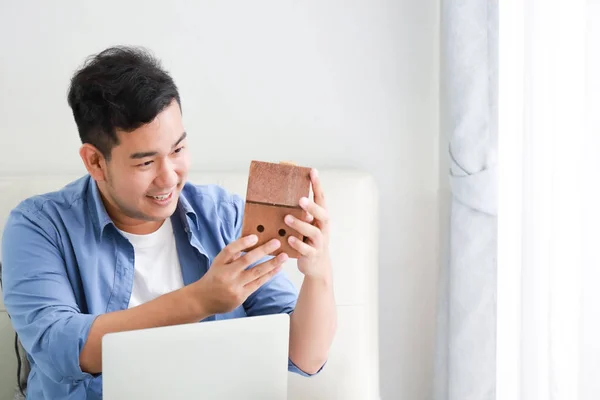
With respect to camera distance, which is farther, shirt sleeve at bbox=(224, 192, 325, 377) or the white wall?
the white wall

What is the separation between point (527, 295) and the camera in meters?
1.29

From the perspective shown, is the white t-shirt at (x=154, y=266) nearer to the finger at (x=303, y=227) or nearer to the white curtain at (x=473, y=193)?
the finger at (x=303, y=227)

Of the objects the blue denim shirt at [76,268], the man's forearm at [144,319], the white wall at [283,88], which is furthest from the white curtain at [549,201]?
the white wall at [283,88]

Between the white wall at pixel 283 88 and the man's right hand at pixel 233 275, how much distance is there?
0.88 meters

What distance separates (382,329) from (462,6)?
95cm

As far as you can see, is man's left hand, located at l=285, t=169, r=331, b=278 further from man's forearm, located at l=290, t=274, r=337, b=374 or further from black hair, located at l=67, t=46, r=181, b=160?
black hair, located at l=67, t=46, r=181, b=160

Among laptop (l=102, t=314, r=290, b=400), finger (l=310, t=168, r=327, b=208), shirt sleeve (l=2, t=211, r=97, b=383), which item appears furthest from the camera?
shirt sleeve (l=2, t=211, r=97, b=383)

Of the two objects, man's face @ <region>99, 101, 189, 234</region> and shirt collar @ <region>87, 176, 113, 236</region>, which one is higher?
man's face @ <region>99, 101, 189, 234</region>

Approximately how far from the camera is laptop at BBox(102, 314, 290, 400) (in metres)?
0.98

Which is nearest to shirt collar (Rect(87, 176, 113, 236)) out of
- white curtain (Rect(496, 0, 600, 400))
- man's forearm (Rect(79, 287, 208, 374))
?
man's forearm (Rect(79, 287, 208, 374))

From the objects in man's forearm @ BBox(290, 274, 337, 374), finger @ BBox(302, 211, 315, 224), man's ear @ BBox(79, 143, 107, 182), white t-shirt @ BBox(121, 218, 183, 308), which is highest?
man's ear @ BBox(79, 143, 107, 182)

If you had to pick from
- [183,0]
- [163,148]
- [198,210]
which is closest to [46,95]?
[183,0]

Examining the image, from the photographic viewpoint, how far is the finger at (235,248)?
1.12m

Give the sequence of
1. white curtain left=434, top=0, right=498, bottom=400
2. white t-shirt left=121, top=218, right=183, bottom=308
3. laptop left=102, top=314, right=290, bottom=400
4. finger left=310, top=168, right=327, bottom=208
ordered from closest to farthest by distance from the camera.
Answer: laptop left=102, top=314, right=290, bottom=400
finger left=310, top=168, right=327, bottom=208
white t-shirt left=121, top=218, right=183, bottom=308
white curtain left=434, top=0, right=498, bottom=400
